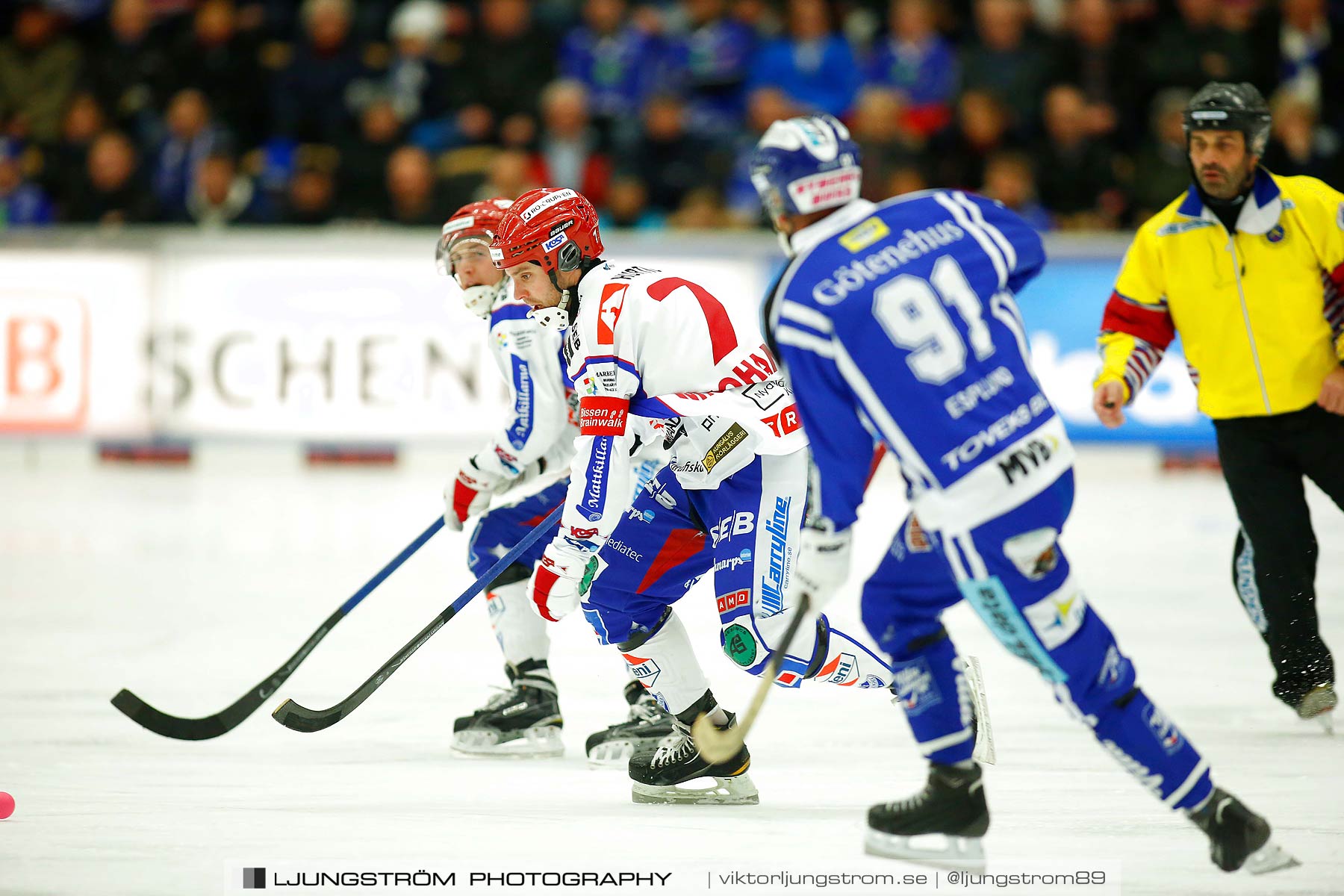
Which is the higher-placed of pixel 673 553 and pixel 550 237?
pixel 550 237

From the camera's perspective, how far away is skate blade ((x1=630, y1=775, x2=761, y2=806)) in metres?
4.36

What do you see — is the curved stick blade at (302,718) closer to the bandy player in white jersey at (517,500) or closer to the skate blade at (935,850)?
the bandy player in white jersey at (517,500)

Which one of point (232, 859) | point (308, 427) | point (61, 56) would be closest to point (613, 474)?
point (232, 859)

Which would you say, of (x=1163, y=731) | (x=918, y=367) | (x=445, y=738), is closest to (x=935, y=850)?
(x=1163, y=731)

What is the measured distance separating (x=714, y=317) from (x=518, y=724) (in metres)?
1.45

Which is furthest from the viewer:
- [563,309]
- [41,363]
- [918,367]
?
[41,363]

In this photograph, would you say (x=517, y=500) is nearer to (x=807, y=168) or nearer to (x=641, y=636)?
(x=641, y=636)

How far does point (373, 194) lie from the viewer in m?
12.4

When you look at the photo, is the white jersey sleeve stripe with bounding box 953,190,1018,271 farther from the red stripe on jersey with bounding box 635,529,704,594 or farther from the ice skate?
the ice skate

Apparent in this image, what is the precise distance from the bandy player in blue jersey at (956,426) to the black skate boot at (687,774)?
3.60 ft

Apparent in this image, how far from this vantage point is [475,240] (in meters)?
5.07

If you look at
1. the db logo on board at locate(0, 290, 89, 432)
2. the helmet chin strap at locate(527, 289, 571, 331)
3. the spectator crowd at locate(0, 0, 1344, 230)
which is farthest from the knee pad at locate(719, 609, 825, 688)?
the db logo on board at locate(0, 290, 89, 432)

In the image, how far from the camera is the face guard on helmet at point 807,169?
136 inches

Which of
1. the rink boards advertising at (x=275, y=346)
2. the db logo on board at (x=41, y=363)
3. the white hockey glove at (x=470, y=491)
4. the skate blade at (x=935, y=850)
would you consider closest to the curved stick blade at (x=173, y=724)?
the white hockey glove at (x=470, y=491)
